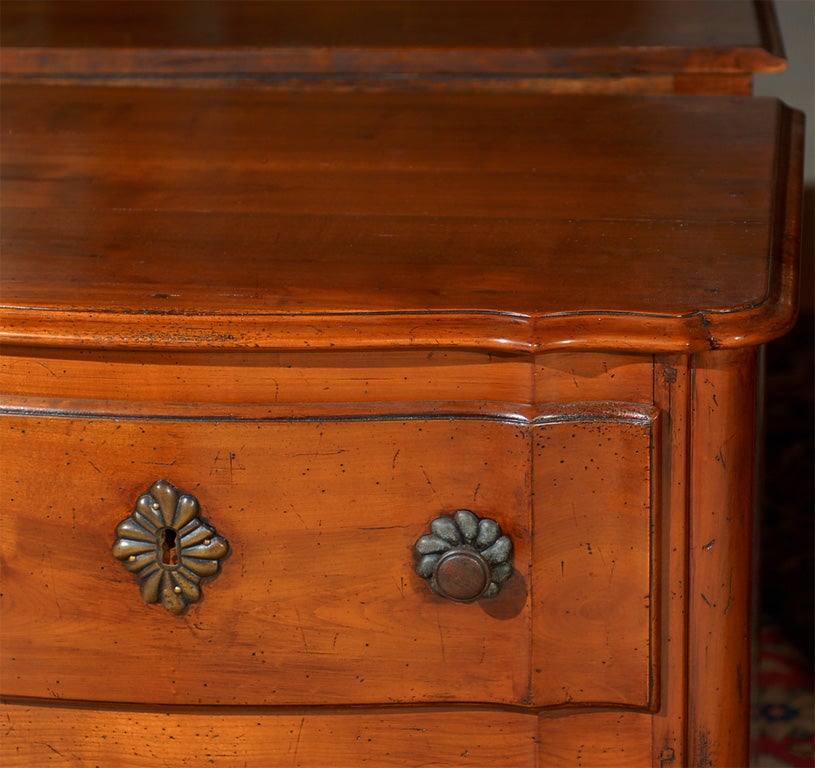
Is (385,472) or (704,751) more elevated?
(385,472)

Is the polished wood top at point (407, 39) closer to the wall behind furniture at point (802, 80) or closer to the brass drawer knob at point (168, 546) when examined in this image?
the wall behind furniture at point (802, 80)

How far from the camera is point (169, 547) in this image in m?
0.71

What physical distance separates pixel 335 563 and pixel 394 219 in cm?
22

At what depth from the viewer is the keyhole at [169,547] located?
700 millimetres

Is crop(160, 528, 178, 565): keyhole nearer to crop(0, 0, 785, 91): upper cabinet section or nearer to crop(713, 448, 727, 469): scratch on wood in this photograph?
crop(713, 448, 727, 469): scratch on wood

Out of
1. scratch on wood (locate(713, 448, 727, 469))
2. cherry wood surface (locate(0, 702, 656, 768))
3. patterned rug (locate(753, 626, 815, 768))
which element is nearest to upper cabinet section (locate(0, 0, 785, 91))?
scratch on wood (locate(713, 448, 727, 469))

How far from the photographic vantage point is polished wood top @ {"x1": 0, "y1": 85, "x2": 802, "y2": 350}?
64 centimetres

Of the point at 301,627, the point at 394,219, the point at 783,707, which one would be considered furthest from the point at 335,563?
the point at 783,707

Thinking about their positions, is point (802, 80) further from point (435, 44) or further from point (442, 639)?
point (442, 639)

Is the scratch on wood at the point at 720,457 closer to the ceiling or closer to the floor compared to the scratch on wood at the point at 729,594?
closer to the ceiling

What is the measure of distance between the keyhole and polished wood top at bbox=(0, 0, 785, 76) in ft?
1.53

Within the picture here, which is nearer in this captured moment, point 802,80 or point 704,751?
point 704,751

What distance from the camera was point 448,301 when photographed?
648 millimetres

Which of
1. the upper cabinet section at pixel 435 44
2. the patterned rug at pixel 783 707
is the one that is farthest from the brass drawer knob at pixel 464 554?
the patterned rug at pixel 783 707
